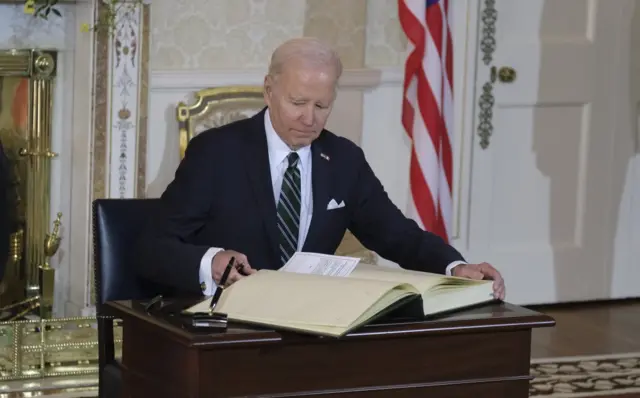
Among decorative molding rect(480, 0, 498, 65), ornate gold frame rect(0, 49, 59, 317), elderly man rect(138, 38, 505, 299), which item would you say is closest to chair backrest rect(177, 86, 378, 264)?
ornate gold frame rect(0, 49, 59, 317)

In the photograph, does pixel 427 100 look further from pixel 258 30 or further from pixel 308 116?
pixel 308 116

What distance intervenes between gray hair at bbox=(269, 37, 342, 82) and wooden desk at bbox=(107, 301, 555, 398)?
69 cm

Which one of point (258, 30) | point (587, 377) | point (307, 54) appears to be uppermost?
point (258, 30)

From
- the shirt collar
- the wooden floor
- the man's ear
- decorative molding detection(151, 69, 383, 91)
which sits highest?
decorative molding detection(151, 69, 383, 91)

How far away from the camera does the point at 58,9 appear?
4.42 meters

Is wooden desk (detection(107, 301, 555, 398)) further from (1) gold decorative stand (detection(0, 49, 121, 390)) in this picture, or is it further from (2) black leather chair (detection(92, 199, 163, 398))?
(1) gold decorative stand (detection(0, 49, 121, 390))

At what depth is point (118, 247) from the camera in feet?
8.58

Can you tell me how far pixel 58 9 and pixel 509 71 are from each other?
2076mm

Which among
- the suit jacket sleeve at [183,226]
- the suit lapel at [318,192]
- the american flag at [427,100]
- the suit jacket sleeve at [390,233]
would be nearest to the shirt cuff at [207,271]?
the suit jacket sleeve at [183,226]

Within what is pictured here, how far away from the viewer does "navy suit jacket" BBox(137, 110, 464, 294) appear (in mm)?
2600

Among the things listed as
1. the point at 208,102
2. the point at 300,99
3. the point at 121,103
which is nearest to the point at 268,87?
the point at 300,99

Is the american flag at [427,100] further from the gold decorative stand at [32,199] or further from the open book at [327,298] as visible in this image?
the open book at [327,298]

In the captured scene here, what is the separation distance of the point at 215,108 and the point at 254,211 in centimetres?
201

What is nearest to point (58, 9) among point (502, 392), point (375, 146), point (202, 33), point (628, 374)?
point (202, 33)
